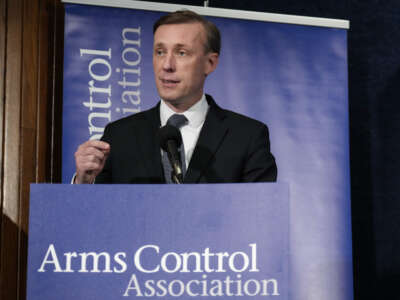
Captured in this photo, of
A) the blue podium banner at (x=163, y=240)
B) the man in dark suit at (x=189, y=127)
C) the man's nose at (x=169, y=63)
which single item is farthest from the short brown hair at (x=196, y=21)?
the blue podium banner at (x=163, y=240)

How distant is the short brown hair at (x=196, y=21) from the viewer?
81.0 inches

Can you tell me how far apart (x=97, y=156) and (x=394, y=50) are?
2.29 m

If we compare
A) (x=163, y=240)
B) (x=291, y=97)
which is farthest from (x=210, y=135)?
(x=163, y=240)

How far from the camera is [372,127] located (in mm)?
2811

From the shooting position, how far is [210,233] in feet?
2.92

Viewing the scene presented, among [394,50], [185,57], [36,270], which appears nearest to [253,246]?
[36,270]

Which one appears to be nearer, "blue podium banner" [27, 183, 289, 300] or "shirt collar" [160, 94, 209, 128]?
"blue podium banner" [27, 183, 289, 300]

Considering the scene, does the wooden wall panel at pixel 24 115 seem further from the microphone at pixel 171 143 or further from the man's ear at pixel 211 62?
the microphone at pixel 171 143

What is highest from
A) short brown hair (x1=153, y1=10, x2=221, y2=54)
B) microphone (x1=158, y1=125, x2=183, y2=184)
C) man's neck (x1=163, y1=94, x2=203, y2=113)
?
short brown hair (x1=153, y1=10, x2=221, y2=54)

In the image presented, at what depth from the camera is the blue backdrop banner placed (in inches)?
82.7

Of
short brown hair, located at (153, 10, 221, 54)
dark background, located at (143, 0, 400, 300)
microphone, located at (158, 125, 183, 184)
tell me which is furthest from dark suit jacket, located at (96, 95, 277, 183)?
dark background, located at (143, 0, 400, 300)

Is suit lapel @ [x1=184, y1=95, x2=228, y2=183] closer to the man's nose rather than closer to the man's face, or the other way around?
the man's face

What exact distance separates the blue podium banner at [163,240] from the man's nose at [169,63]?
4.06 feet

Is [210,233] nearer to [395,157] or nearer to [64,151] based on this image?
[64,151]
